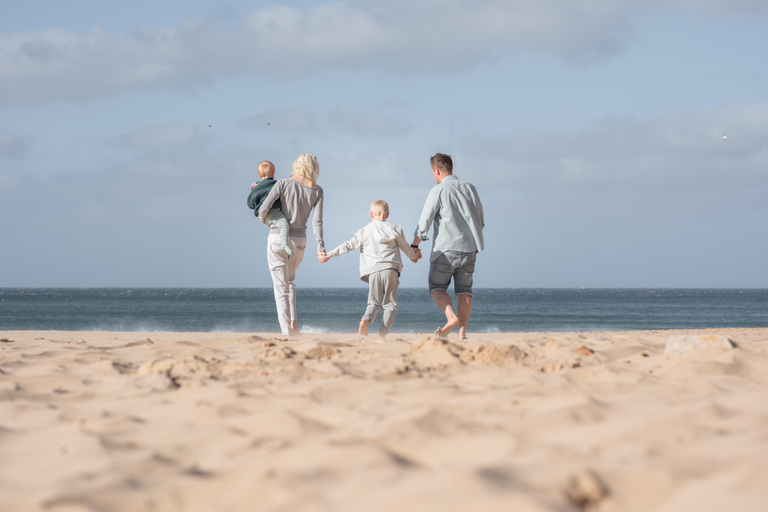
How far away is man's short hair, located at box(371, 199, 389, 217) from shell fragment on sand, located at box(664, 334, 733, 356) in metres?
3.31

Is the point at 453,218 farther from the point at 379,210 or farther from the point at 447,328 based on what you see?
the point at 447,328

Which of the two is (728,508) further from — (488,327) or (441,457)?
(488,327)

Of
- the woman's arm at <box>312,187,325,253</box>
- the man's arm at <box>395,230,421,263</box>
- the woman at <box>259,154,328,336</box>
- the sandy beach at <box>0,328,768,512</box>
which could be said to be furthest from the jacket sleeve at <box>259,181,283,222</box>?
the sandy beach at <box>0,328,768,512</box>

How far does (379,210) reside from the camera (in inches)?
240

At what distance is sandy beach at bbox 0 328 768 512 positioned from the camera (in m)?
1.62

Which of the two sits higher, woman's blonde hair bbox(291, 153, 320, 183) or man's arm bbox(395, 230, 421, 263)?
woman's blonde hair bbox(291, 153, 320, 183)

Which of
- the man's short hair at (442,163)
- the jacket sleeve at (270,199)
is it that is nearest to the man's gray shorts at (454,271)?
the man's short hair at (442,163)

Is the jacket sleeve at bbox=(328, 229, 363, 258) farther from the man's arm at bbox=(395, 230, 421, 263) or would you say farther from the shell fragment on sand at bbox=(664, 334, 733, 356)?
the shell fragment on sand at bbox=(664, 334, 733, 356)

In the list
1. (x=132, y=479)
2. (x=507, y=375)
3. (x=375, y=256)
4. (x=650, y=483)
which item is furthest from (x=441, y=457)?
(x=375, y=256)

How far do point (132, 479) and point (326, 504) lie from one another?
688mm

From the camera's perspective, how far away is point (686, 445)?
1.94m

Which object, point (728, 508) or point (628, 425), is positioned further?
point (628, 425)

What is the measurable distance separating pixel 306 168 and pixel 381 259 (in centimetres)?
126

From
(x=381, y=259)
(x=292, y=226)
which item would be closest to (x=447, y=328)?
(x=381, y=259)
